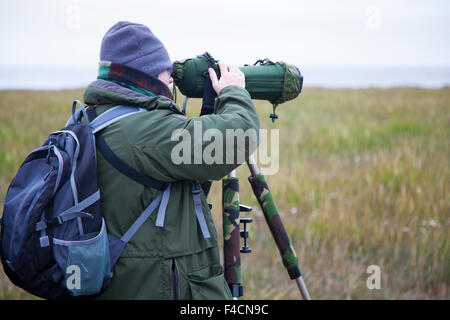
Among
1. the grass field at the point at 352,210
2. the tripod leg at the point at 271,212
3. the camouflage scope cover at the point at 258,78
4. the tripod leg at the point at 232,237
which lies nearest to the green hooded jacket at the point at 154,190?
the camouflage scope cover at the point at 258,78

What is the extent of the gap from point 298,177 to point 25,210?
13.4 ft

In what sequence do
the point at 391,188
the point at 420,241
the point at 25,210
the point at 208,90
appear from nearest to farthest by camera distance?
the point at 25,210, the point at 208,90, the point at 420,241, the point at 391,188

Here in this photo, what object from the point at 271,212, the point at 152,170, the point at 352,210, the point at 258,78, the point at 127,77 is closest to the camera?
the point at 152,170

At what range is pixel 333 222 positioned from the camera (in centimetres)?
414

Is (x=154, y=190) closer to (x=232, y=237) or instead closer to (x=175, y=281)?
(x=175, y=281)

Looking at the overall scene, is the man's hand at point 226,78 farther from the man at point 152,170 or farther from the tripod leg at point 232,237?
the tripod leg at point 232,237

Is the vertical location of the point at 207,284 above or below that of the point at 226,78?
below

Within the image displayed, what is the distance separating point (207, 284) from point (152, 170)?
499mm

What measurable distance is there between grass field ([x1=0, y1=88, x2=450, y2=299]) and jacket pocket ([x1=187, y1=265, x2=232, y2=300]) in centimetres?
153

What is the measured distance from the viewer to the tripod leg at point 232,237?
2.17 m

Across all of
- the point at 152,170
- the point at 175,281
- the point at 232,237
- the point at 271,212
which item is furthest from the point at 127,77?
the point at 271,212

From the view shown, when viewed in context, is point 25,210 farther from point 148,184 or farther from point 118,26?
point 118,26

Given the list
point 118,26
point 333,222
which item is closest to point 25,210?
point 118,26

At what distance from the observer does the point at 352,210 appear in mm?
4320
